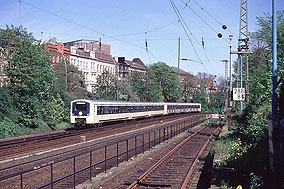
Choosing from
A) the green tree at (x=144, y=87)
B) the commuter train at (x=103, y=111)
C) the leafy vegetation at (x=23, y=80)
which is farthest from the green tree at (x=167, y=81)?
the leafy vegetation at (x=23, y=80)

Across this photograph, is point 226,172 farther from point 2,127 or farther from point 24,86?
point 24,86

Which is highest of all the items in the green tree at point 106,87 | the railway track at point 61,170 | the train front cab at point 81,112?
the green tree at point 106,87

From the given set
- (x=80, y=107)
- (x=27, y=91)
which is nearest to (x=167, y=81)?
(x=80, y=107)

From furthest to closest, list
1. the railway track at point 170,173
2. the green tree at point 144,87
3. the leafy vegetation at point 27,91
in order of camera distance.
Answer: the green tree at point 144,87 < the leafy vegetation at point 27,91 < the railway track at point 170,173

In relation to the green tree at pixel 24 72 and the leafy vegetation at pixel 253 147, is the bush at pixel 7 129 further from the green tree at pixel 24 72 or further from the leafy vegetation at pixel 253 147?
the leafy vegetation at pixel 253 147

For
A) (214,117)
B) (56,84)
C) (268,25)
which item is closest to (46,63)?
(56,84)

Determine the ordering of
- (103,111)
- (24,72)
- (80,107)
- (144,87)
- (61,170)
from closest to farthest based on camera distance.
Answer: (61,170), (24,72), (80,107), (103,111), (144,87)

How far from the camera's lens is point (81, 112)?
31750mm

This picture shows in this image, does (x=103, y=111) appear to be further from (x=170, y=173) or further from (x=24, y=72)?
(x=170, y=173)

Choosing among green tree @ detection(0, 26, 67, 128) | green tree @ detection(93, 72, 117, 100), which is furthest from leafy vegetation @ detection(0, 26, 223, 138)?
green tree @ detection(93, 72, 117, 100)

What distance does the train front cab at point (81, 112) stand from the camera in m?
31.6

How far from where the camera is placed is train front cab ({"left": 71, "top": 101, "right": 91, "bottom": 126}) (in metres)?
31.6

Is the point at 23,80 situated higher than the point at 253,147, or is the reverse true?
the point at 23,80

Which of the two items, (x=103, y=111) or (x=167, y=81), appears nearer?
(x=103, y=111)
